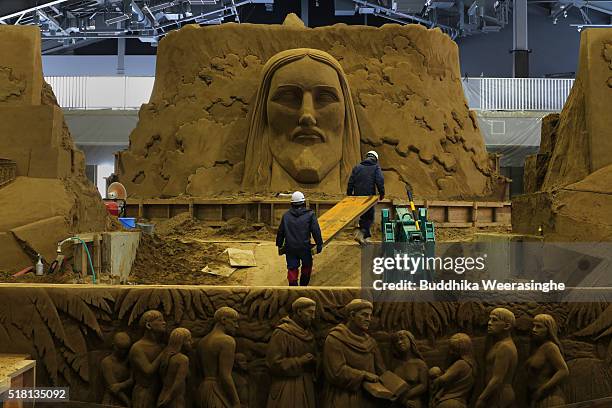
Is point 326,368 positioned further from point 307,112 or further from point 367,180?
point 307,112

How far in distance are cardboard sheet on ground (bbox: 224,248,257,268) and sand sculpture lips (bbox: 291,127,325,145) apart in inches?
123

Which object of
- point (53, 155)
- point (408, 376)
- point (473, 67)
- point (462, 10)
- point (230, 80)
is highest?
point (462, 10)

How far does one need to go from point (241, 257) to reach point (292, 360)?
12.4ft

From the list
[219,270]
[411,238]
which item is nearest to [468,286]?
[411,238]

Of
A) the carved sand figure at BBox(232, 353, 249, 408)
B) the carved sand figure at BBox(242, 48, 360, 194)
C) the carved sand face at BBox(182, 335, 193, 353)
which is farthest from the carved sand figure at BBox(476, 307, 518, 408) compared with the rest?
the carved sand figure at BBox(242, 48, 360, 194)

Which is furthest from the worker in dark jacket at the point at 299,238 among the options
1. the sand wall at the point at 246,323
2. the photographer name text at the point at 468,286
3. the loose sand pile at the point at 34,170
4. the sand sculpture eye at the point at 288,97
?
the sand sculpture eye at the point at 288,97

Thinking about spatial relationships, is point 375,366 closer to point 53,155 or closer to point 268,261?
point 268,261

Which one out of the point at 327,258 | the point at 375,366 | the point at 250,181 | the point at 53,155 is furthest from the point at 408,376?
the point at 250,181

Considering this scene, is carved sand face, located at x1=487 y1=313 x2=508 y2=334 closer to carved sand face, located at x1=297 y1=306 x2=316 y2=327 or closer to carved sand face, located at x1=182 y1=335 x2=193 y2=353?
carved sand face, located at x1=297 y1=306 x2=316 y2=327

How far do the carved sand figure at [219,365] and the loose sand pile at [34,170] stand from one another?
11.1ft

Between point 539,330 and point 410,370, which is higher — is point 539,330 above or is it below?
above

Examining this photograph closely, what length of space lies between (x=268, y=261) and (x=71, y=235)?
250cm

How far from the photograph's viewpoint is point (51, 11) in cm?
2077

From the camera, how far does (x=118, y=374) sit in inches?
229
